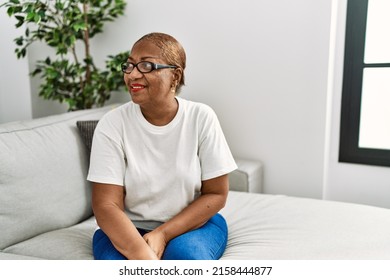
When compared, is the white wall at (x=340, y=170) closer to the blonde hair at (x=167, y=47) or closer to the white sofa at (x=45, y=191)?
the blonde hair at (x=167, y=47)

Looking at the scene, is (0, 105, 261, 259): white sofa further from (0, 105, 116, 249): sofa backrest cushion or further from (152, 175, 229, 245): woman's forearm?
(152, 175, 229, 245): woman's forearm

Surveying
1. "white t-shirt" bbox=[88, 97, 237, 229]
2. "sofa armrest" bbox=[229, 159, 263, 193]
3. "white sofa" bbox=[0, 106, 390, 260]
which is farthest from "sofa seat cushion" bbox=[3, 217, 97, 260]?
"sofa armrest" bbox=[229, 159, 263, 193]

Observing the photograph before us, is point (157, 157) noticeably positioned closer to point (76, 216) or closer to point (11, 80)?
point (76, 216)

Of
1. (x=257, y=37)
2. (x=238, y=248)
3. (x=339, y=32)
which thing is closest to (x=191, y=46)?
(x=257, y=37)

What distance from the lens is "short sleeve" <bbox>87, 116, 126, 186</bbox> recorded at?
3.76 feet

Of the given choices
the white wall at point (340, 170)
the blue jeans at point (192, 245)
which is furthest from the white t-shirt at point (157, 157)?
the white wall at point (340, 170)

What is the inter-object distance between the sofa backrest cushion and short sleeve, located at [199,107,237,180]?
0.56 meters

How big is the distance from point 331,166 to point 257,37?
751mm

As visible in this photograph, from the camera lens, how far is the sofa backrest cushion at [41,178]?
1312 millimetres

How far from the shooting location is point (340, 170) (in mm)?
2016

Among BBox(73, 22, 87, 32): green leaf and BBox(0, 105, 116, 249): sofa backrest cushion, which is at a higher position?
BBox(73, 22, 87, 32): green leaf
